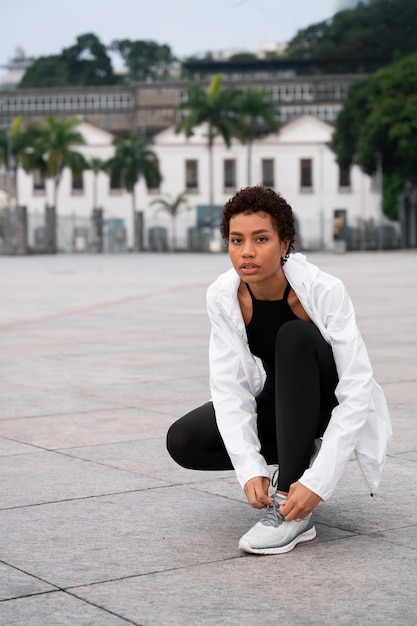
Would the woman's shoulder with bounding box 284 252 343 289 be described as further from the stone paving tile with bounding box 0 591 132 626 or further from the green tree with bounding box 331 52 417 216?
the green tree with bounding box 331 52 417 216

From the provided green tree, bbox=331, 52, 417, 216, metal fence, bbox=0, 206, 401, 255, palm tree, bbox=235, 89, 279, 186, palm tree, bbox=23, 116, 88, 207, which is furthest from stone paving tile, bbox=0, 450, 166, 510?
palm tree, bbox=235, 89, 279, 186

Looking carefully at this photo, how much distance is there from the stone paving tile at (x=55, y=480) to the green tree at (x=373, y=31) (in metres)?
96.9

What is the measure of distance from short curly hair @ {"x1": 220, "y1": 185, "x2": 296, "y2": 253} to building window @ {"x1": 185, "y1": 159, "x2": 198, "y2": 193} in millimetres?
77676

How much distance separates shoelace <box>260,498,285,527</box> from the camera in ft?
12.6

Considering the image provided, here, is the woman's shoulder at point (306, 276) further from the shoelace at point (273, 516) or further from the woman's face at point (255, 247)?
the shoelace at point (273, 516)

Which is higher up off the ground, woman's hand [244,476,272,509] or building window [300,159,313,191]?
building window [300,159,313,191]

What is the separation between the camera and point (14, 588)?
3381 mm

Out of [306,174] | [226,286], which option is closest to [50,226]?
[306,174]

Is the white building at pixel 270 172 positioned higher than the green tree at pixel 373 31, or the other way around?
the green tree at pixel 373 31

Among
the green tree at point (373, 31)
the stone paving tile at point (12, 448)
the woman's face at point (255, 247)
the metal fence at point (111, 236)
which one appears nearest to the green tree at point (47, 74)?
the green tree at point (373, 31)

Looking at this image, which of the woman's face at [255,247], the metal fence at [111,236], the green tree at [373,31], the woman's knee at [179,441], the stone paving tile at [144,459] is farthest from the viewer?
the green tree at [373,31]

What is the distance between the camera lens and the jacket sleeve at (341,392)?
151 inches

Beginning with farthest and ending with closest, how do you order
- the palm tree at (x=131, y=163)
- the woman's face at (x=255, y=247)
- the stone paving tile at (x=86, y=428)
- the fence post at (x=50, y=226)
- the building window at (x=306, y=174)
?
the building window at (x=306, y=174) → the palm tree at (x=131, y=163) → the fence post at (x=50, y=226) → the stone paving tile at (x=86, y=428) → the woman's face at (x=255, y=247)

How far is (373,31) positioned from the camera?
341 feet
